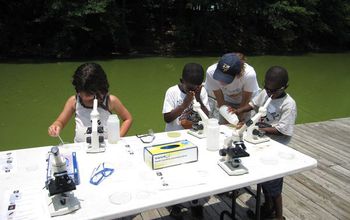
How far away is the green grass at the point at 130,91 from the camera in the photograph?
5.59 metres

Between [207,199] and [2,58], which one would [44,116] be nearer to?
[207,199]

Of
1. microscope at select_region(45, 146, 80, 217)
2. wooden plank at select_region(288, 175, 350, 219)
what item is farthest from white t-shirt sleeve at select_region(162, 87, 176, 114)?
wooden plank at select_region(288, 175, 350, 219)

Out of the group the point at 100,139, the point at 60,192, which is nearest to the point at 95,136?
the point at 100,139

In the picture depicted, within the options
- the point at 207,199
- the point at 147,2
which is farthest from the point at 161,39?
the point at 207,199

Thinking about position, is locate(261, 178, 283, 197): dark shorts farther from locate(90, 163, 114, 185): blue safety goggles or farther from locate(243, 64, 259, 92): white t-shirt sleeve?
locate(90, 163, 114, 185): blue safety goggles

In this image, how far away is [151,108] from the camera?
Result: 6.72 meters

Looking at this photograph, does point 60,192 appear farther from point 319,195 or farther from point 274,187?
point 319,195

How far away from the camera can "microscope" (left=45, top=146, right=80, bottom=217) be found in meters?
1.39

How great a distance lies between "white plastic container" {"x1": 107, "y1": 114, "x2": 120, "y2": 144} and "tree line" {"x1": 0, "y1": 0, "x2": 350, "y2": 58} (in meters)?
12.5

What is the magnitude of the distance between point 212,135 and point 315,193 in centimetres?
159

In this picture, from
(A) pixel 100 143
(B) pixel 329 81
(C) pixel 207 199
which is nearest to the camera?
(A) pixel 100 143

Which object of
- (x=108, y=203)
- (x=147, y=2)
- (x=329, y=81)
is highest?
(x=147, y=2)

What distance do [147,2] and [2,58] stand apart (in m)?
8.14

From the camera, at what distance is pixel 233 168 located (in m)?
1.75
